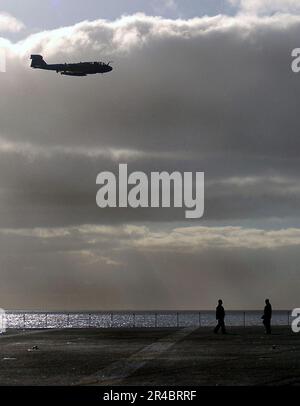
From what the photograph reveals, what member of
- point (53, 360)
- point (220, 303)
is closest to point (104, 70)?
point (220, 303)

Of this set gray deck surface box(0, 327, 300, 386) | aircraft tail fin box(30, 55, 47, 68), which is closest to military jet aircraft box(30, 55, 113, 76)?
aircraft tail fin box(30, 55, 47, 68)

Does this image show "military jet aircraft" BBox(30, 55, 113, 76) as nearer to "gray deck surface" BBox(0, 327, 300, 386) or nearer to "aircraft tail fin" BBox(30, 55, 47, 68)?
"aircraft tail fin" BBox(30, 55, 47, 68)

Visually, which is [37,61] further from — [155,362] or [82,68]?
[155,362]

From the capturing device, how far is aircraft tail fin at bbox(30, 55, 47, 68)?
306 feet

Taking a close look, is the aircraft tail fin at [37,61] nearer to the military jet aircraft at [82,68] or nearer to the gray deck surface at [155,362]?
the military jet aircraft at [82,68]

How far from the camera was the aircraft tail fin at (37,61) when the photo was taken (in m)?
93.1

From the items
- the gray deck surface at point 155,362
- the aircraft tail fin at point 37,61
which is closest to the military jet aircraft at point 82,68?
the aircraft tail fin at point 37,61

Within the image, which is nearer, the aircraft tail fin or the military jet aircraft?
the military jet aircraft

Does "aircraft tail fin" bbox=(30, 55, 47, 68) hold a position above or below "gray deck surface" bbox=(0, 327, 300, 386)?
above

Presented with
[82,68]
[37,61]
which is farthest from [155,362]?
[37,61]
